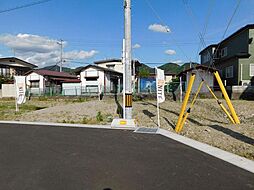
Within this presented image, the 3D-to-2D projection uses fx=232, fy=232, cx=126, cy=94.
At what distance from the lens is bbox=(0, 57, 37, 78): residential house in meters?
41.7

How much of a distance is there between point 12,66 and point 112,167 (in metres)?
44.6

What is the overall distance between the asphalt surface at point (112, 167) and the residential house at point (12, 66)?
39.7 metres

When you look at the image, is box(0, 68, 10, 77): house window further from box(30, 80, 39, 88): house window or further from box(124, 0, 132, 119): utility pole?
box(124, 0, 132, 119): utility pole

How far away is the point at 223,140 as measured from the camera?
6680 mm

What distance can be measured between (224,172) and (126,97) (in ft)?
21.5

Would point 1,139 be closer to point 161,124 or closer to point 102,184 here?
point 102,184

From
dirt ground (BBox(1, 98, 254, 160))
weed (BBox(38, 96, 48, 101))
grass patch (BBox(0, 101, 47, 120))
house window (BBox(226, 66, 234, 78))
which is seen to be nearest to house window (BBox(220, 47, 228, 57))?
house window (BBox(226, 66, 234, 78))

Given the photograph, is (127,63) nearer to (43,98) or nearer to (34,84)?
(43,98)

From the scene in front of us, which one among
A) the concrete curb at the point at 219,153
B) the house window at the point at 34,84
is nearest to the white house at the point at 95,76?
the house window at the point at 34,84

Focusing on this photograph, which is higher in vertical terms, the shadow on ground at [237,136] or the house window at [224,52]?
the house window at [224,52]

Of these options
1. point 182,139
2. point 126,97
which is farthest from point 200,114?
point 182,139

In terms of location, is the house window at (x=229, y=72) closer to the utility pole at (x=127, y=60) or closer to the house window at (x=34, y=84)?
the utility pole at (x=127, y=60)

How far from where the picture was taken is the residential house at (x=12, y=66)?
41719mm

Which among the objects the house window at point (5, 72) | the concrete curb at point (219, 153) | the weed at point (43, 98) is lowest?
the concrete curb at point (219, 153)
